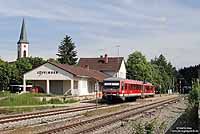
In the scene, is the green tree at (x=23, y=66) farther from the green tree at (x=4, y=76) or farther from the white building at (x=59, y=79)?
the white building at (x=59, y=79)

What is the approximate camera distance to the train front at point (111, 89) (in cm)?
4294

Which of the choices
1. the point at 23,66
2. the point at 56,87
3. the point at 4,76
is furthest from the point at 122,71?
the point at 56,87

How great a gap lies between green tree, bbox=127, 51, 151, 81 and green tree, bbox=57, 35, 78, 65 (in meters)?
13.6

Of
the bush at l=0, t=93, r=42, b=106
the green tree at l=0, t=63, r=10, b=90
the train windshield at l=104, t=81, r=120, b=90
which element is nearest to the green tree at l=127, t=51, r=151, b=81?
the green tree at l=0, t=63, r=10, b=90

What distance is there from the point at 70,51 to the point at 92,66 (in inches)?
411

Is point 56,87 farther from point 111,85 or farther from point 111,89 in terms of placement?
point 111,89

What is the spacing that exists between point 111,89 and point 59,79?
718 inches

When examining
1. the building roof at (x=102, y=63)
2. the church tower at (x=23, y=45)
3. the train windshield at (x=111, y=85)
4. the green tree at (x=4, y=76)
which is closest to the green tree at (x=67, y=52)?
the building roof at (x=102, y=63)

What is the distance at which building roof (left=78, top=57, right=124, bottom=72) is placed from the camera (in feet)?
290

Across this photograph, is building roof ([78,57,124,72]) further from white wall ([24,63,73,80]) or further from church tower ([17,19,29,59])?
church tower ([17,19,29,59])

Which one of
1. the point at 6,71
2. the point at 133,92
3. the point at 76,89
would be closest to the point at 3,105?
the point at 133,92

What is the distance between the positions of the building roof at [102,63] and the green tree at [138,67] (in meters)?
6.24

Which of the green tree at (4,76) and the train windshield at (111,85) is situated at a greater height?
the green tree at (4,76)

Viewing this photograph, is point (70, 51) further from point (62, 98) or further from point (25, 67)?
point (62, 98)
